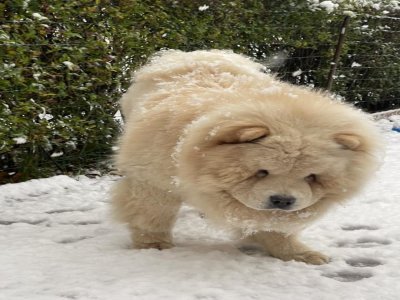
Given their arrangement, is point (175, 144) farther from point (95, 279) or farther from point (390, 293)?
point (390, 293)

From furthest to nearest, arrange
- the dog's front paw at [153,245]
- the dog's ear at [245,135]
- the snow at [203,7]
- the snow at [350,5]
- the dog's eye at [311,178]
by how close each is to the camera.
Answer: the snow at [350,5], the snow at [203,7], the dog's front paw at [153,245], the dog's eye at [311,178], the dog's ear at [245,135]

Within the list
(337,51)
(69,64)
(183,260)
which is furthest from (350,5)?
(183,260)

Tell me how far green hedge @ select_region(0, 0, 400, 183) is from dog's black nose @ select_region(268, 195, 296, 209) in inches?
96.3

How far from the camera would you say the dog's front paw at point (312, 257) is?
292 centimetres

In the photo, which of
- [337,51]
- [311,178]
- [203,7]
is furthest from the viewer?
[337,51]

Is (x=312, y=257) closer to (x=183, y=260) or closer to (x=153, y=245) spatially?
(x=183, y=260)

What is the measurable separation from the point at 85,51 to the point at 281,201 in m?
2.77

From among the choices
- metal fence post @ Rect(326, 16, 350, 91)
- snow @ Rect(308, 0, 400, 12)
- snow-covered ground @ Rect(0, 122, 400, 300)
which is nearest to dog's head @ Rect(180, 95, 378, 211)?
snow-covered ground @ Rect(0, 122, 400, 300)

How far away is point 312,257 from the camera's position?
2.94 meters

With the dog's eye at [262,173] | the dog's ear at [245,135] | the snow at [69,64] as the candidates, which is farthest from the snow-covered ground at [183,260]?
the snow at [69,64]

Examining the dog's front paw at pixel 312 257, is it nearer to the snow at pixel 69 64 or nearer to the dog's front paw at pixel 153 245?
the dog's front paw at pixel 153 245

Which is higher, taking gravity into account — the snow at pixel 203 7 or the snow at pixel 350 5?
the snow at pixel 350 5

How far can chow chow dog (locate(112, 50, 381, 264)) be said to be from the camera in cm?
245

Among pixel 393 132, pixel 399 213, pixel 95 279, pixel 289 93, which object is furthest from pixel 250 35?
Answer: pixel 95 279
